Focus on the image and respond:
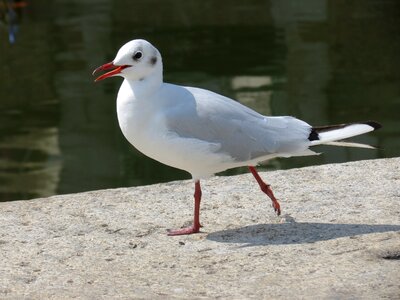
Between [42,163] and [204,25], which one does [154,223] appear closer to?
[42,163]

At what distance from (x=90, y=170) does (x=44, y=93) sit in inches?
75.3

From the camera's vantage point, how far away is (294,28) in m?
10.6

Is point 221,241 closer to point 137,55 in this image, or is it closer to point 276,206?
point 276,206

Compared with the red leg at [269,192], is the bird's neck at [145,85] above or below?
above

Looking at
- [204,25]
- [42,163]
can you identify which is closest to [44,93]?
[42,163]

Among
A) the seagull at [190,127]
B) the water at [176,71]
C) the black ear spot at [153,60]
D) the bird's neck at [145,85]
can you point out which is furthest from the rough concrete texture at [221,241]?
the water at [176,71]

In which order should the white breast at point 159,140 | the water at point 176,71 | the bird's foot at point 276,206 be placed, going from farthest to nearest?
1. the water at point 176,71
2. the bird's foot at point 276,206
3. the white breast at point 159,140

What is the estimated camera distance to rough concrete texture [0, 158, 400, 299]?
11.9 feet

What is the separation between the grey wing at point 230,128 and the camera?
4.09m

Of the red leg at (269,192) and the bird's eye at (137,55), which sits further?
the red leg at (269,192)

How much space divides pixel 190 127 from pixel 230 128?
18 cm

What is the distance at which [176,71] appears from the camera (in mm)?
9414

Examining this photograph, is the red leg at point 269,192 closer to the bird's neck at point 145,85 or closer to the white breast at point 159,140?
the white breast at point 159,140

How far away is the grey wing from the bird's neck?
0.12 m
